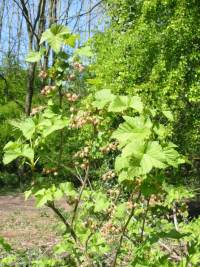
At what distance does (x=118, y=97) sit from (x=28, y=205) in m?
12.5

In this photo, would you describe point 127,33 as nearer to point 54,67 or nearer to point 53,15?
point 54,67

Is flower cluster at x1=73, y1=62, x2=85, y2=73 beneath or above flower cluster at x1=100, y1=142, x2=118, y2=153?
above

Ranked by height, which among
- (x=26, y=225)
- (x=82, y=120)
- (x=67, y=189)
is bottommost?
(x=26, y=225)

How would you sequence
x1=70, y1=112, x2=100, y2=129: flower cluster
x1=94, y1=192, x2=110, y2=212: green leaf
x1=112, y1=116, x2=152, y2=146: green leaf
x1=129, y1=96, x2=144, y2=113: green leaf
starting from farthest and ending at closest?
x1=94, y1=192, x2=110, y2=212: green leaf
x1=70, y1=112, x2=100, y2=129: flower cluster
x1=129, y1=96, x2=144, y2=113: green leaf
x1=112, y1=116, x2=152, y2=146: green leaf

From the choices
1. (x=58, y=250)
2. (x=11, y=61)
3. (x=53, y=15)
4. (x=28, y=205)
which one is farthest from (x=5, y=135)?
(x=58, y=250)

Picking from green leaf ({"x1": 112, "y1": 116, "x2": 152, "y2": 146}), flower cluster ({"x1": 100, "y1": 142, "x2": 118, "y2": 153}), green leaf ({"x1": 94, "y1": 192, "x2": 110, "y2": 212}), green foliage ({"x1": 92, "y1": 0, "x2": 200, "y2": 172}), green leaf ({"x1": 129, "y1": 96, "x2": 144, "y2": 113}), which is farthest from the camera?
green foliage ({"x1": 92, "y1": 0, "x2": 200, "y2": 172})

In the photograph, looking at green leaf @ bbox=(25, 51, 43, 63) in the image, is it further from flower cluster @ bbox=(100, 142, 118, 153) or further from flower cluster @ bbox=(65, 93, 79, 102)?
flower cluster @ bbox=(100, 142, 118, 153)

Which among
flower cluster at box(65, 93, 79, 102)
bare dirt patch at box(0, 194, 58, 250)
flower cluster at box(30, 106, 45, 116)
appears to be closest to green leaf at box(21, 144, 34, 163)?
flower cluster at box(30, 106, 45, 116)

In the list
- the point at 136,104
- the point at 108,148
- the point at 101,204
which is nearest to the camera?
the point at 136,104

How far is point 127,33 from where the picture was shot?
11250 millimetres

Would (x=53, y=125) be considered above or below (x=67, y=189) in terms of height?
above

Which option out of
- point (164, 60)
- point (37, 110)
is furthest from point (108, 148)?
point (164, 60)

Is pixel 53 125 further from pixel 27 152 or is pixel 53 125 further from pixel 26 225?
pixel 26 225

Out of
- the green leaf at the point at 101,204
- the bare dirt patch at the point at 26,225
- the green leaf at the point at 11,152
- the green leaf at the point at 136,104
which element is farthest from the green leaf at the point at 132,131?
the bare dirt patch at the point at 26,225
